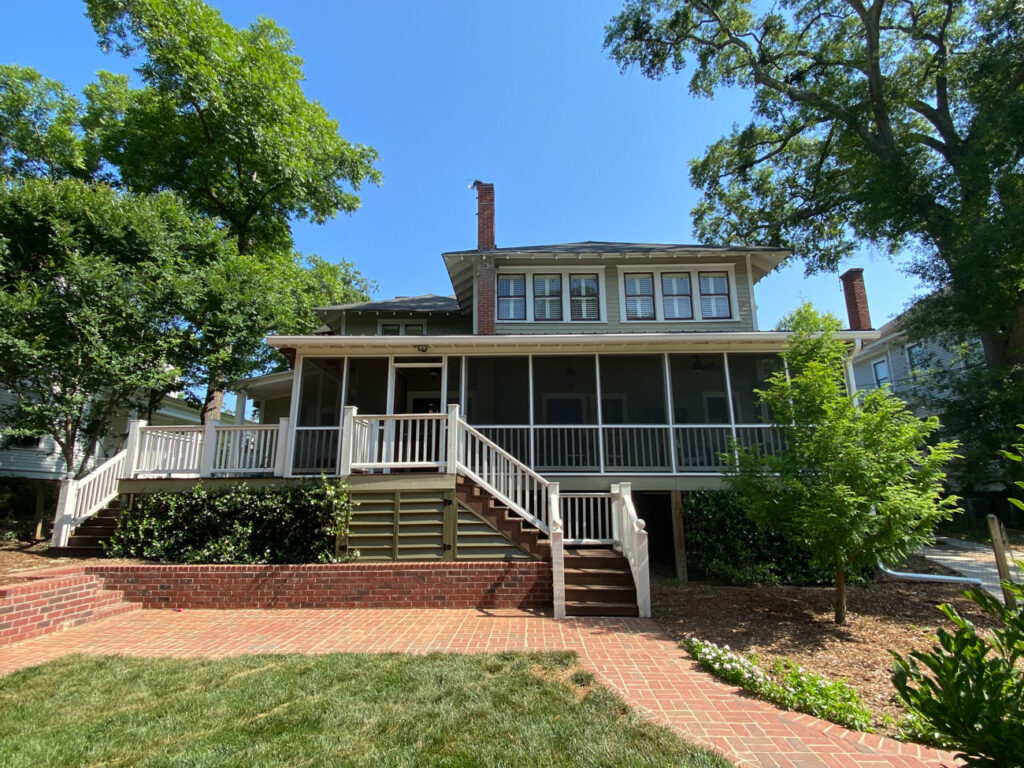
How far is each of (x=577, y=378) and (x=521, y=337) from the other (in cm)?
332

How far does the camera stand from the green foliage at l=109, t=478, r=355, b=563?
8156mm

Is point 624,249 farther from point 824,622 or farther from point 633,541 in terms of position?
point 824,622

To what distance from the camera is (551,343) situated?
10.7 m

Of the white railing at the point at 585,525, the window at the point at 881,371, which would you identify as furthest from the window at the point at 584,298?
the window at the point at 881,371

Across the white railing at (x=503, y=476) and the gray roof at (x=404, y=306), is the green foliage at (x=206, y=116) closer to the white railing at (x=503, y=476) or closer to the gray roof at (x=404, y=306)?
the gray roof at (x=404, y=306)

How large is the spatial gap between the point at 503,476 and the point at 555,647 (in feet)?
11.9

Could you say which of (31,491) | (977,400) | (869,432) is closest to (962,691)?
(869,432)

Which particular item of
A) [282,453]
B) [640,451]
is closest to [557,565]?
[640,451]

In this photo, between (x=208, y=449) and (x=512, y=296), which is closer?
(x=208, y=449)

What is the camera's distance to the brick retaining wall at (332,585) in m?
7.38

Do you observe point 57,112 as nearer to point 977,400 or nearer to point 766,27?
point 766,27

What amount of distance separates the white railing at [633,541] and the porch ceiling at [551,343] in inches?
134

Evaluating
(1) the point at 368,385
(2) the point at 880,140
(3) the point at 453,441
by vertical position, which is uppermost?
(2) the point at 880,140

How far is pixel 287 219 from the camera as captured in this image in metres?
20.2
